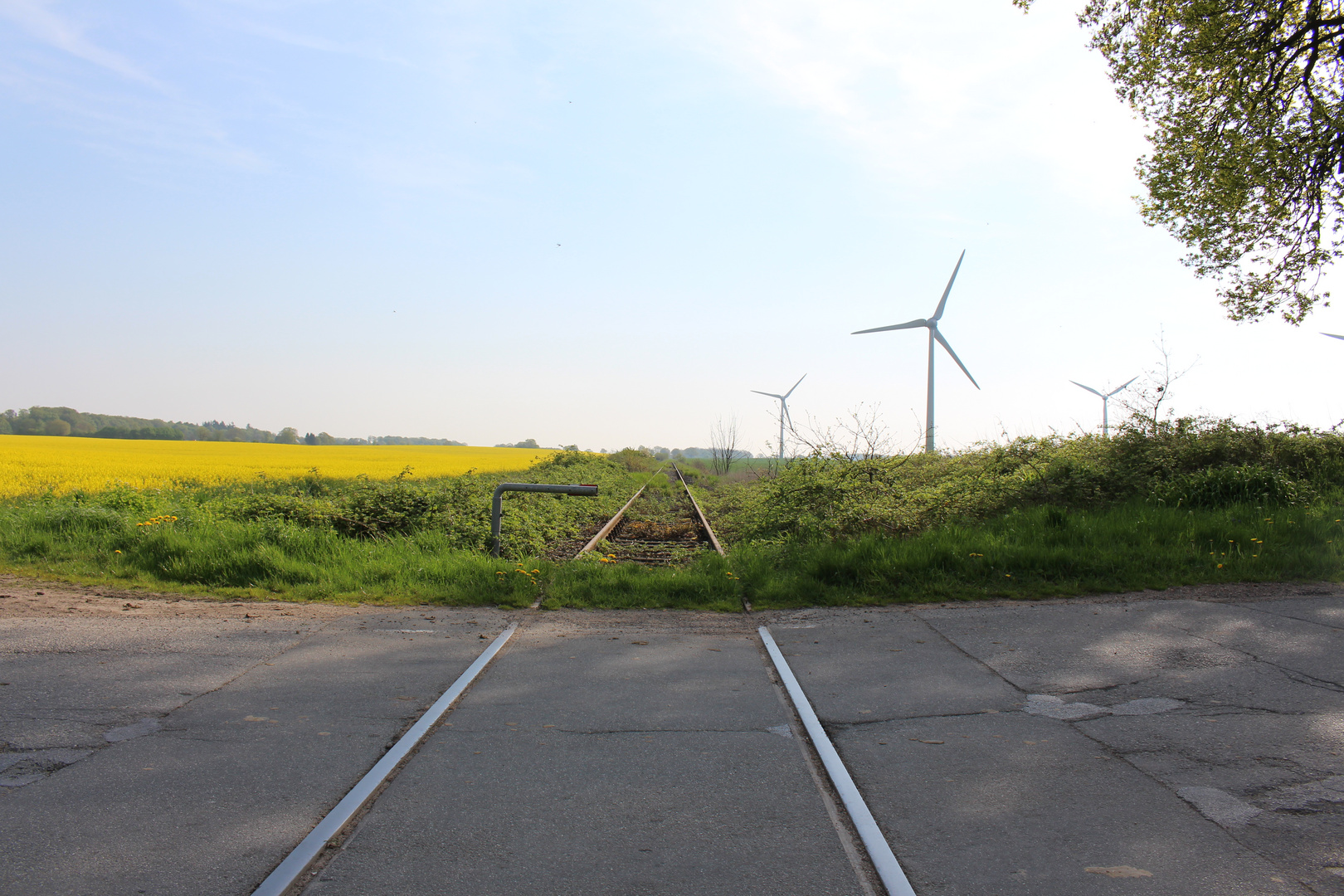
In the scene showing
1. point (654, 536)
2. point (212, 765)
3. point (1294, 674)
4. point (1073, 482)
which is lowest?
point (212, 765)

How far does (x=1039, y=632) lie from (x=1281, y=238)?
1520 cm

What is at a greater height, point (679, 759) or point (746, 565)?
point (746, 565)

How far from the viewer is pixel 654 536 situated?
1388cm

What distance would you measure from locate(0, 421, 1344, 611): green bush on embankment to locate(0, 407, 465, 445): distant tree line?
58732 millimetres

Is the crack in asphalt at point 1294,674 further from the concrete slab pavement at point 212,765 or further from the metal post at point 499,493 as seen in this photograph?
the metal post at point 499,493

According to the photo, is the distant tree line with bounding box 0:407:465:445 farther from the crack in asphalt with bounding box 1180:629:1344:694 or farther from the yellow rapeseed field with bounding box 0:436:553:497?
the crack in asphalt with bounding box 1180:629:1344:694

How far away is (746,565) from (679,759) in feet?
17.0

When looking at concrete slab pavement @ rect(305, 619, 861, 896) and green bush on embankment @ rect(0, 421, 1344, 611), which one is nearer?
concrete slab pavement @ rect(305, 619, 861, 896)

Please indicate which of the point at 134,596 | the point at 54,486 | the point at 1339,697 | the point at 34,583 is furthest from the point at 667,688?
the point at 54,486

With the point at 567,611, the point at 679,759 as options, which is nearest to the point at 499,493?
the point at 567,611

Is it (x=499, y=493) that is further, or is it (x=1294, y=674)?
(x=499, y=493)

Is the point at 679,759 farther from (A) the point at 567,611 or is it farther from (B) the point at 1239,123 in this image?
(B) the point at 1239,123

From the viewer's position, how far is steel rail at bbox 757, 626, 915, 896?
235 centimetres

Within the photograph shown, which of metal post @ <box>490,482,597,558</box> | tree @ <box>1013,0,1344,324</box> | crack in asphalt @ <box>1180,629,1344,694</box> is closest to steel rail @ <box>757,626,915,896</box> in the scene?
crack in asphalt @ <box>1180,629,1344,694</box>
